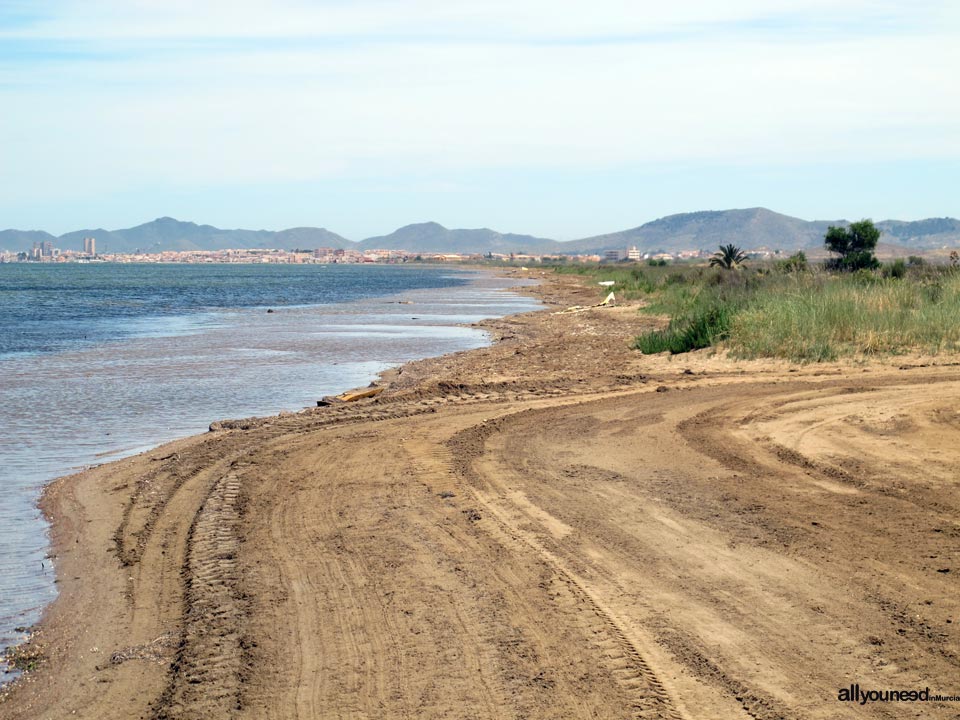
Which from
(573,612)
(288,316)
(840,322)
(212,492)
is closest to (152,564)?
(212,492)

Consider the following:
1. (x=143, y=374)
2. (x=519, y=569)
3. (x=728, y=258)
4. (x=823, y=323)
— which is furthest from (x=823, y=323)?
(x=728, y=258)

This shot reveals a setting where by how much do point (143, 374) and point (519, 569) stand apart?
15.9 metres

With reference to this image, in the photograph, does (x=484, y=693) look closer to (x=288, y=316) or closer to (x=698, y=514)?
(x=698, y=514)

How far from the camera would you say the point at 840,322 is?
17.9m

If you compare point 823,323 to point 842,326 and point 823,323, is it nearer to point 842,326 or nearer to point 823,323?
point 823,323

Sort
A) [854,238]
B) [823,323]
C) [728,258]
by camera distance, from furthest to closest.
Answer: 1. [854,238]
2. [728,258]
3. [823,323]

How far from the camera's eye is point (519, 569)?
6461 mm

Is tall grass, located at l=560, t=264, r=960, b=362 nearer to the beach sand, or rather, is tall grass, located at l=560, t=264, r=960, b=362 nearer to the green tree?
the beach sand

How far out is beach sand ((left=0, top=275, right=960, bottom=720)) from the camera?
15.9ft

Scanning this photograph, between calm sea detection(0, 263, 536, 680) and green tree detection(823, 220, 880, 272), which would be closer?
calm sea detection(0, 263, 536, 680)

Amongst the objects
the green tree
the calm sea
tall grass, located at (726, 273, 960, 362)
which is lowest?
the calm sea

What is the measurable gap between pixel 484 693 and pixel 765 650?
148cm

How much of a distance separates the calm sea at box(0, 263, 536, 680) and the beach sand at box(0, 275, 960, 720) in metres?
0.44

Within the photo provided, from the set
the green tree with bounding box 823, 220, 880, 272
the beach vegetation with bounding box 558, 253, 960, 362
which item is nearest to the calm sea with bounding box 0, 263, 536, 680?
the beach vegetation with bounding box 558, 253, 960, 362
